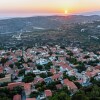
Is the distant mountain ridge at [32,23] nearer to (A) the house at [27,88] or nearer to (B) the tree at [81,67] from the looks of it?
(B) the tree at [81,67]

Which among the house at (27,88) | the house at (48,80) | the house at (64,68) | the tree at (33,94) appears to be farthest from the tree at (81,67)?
the tree at (33,94)

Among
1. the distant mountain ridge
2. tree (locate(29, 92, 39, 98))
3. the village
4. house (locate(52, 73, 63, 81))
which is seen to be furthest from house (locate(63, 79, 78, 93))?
the distant mountain ridge

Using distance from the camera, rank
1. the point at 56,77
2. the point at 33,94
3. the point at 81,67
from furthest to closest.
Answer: the point at 81,67 < the point at 56,77 < the point at 33,94

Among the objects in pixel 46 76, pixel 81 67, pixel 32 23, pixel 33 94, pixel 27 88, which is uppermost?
pixel 27 88

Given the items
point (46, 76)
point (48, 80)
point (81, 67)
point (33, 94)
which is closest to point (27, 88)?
point (33, 94)

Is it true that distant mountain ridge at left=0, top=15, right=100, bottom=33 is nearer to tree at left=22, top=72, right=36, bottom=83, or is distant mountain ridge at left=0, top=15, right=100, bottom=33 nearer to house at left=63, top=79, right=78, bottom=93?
tree at left=22, top=72, right=36, bottom=83

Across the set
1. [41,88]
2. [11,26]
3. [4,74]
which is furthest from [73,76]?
[11,26]

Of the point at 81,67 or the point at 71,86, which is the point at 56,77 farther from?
the point at 81,67

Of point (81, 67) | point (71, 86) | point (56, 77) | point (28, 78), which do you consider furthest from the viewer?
point (81, 67)

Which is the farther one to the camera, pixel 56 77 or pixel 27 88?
pixel 56 77
